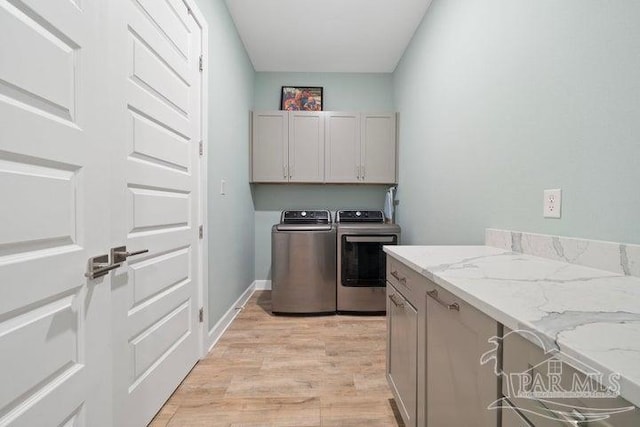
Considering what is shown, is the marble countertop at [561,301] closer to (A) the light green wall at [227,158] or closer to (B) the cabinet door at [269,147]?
(A) the light green wall at [227,158]

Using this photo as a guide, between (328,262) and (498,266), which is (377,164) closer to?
(328,262)

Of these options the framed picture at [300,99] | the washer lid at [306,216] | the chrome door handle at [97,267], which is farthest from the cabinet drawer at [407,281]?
the framed picture at [300,99]

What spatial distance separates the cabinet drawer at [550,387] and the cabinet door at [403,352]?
21.7 inches

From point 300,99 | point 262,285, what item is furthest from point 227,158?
point 262,285

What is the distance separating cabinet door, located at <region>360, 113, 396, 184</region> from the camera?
322 centimetres

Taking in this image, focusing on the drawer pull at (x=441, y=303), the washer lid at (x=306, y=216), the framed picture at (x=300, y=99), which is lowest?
the drawer pull at (x=441, y=303)

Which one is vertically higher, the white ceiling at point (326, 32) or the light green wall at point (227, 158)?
the white ceiling at point (326, 32)

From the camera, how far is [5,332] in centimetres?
61

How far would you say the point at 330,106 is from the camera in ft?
11.5

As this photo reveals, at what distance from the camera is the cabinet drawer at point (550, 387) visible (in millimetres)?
389

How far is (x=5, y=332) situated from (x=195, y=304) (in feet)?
4.12

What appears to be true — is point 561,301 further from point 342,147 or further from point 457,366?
point 342,147

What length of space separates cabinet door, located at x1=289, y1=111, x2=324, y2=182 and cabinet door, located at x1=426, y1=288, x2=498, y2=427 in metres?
2.44

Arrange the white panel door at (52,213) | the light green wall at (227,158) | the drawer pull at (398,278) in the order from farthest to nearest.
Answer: the light green wall at (227,158) < the drawer pull at (398,278) < the white panel door at (52,213)
